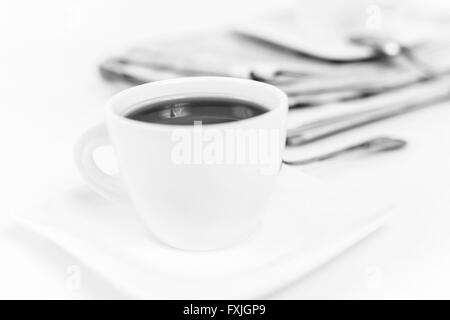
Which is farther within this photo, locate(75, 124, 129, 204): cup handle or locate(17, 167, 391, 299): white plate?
locate(75, 124, 129, 204): cup handle

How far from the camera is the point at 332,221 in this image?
57cm

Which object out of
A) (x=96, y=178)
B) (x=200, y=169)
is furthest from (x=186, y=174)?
(x=96, y=178)

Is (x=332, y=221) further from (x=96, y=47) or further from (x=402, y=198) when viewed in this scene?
(x=96, y=47)

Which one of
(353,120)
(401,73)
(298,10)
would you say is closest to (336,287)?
(353,120)

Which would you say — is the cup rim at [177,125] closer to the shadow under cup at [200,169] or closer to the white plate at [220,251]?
the shadow under cup at [200,169]

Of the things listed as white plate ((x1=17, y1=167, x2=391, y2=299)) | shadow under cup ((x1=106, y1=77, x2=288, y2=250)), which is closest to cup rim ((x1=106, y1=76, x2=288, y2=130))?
shadow under cup ((x1=106, y1=77, x2=288, y2=250))

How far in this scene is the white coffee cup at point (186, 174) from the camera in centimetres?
50

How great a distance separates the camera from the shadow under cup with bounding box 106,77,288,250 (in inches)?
19.5

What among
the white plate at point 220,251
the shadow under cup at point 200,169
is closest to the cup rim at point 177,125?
the shadow under cup at point 200,169

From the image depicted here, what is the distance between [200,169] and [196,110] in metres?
0.10

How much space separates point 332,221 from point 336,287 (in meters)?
0.06

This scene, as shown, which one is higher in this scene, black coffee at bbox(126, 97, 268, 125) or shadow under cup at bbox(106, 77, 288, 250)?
black coffee at bbox(126, 97, 268, 125)

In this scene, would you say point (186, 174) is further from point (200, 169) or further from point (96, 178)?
point (96, 178)

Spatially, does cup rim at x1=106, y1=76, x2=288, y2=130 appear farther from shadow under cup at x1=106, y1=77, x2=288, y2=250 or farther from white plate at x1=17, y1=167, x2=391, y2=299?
white plate at x1=17, y1=167, x2=391, y2=299
